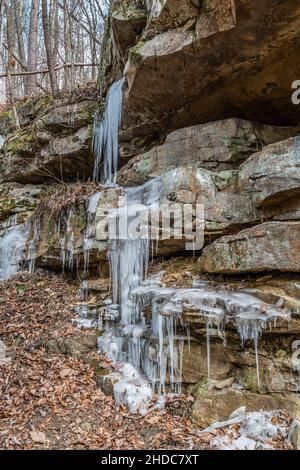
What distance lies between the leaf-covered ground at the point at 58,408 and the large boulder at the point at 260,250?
6.74ft

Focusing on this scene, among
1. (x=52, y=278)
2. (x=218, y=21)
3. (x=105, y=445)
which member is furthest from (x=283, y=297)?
(x=52, y=278)

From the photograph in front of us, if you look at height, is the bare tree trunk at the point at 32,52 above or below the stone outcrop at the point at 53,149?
above

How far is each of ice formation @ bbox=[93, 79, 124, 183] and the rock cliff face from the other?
0.78ft

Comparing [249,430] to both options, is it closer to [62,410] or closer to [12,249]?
[62,410]

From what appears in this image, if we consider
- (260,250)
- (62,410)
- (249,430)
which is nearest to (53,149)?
(260,250)

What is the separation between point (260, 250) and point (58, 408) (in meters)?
3.23

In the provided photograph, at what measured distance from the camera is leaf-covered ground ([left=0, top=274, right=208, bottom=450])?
3.49 metres

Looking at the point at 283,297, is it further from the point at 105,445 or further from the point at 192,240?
the point at 105,445

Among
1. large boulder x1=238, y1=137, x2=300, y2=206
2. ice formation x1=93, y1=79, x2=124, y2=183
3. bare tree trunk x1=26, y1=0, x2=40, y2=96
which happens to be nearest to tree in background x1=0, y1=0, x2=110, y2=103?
bare tree trunk x1=26, y1=0, x2=40, y2=96

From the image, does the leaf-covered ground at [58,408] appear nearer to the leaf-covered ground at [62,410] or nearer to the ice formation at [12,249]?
the leaf-covered ground at [62,410]

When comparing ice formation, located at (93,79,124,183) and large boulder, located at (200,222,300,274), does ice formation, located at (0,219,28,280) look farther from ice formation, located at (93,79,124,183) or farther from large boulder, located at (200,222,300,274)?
large boulder, located at (200,222,300,274)

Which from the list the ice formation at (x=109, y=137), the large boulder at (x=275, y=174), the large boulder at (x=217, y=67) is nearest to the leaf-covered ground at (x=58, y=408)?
the large boulder at (x=275, y=174)

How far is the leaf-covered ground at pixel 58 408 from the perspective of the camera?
349 centimetres

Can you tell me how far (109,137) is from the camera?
26.1 feet
